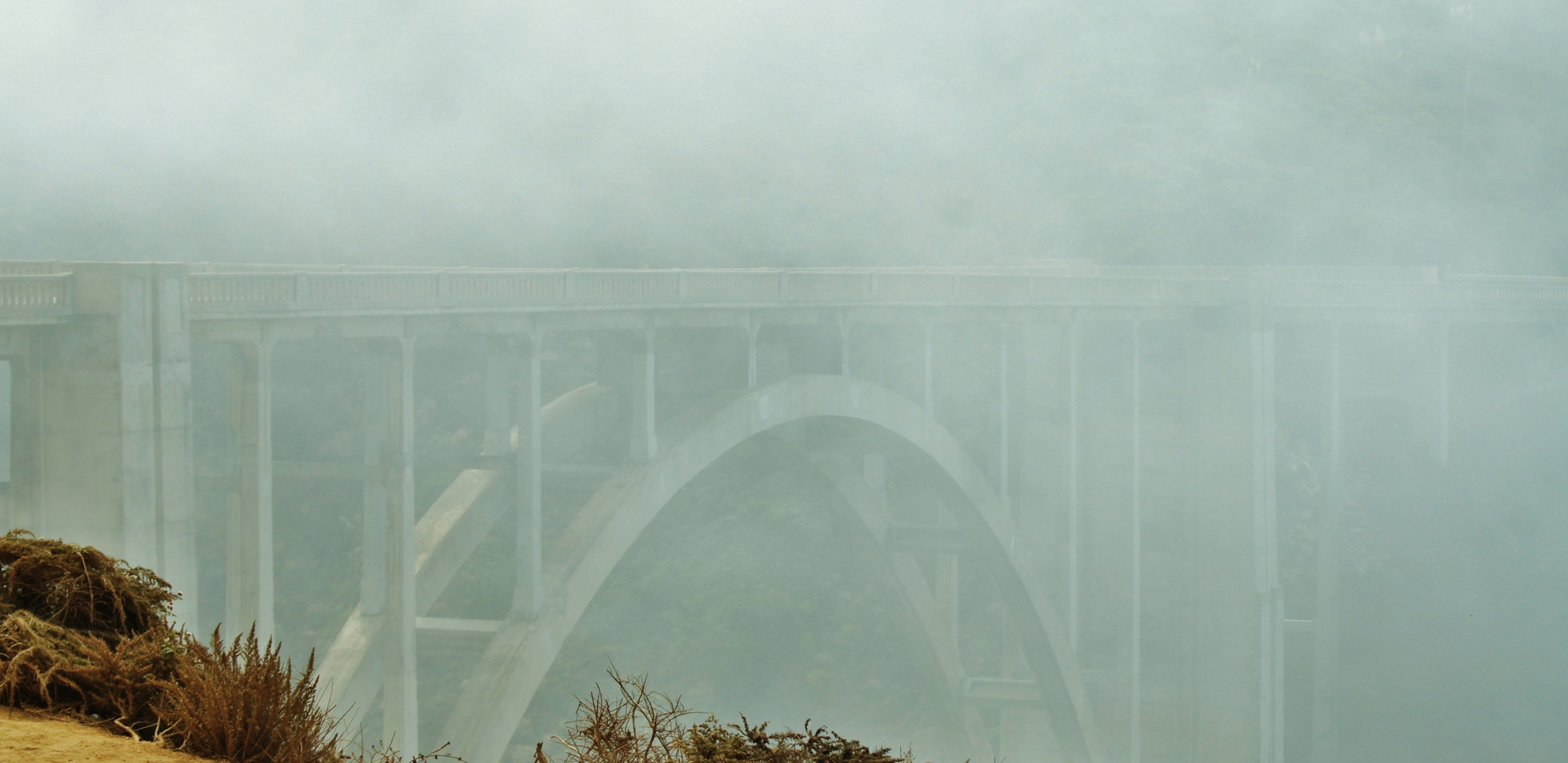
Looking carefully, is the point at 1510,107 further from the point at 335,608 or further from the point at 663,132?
the point at 335,608

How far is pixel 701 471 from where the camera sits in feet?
61.6

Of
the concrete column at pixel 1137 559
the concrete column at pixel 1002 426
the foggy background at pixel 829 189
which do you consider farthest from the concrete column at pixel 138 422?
the concrete column at pixel 1137 559

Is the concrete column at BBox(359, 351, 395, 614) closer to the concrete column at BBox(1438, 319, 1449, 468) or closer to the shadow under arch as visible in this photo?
the shadow under arch

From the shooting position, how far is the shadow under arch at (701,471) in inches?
535

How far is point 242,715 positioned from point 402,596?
663cm

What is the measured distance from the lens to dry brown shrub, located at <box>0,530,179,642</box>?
631 cm

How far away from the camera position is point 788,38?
249 feet

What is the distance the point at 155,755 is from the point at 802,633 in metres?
37.3

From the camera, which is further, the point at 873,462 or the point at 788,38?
the point at 788,38

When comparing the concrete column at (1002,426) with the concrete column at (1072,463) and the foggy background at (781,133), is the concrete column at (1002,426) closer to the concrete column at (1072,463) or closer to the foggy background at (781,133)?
the concrete column at (1072,463)

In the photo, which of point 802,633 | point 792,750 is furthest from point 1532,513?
point 792,750

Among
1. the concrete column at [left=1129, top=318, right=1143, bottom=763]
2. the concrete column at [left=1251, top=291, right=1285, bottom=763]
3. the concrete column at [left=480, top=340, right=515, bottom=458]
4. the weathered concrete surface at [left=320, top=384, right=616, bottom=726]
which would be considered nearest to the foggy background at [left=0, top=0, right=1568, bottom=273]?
the concrete column at [left=1129, top=318, right=1143, bottom=763]

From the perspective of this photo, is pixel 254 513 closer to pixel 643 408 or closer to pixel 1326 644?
pixel 643 408

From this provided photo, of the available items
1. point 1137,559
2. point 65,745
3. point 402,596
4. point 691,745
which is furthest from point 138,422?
point 1137,559
